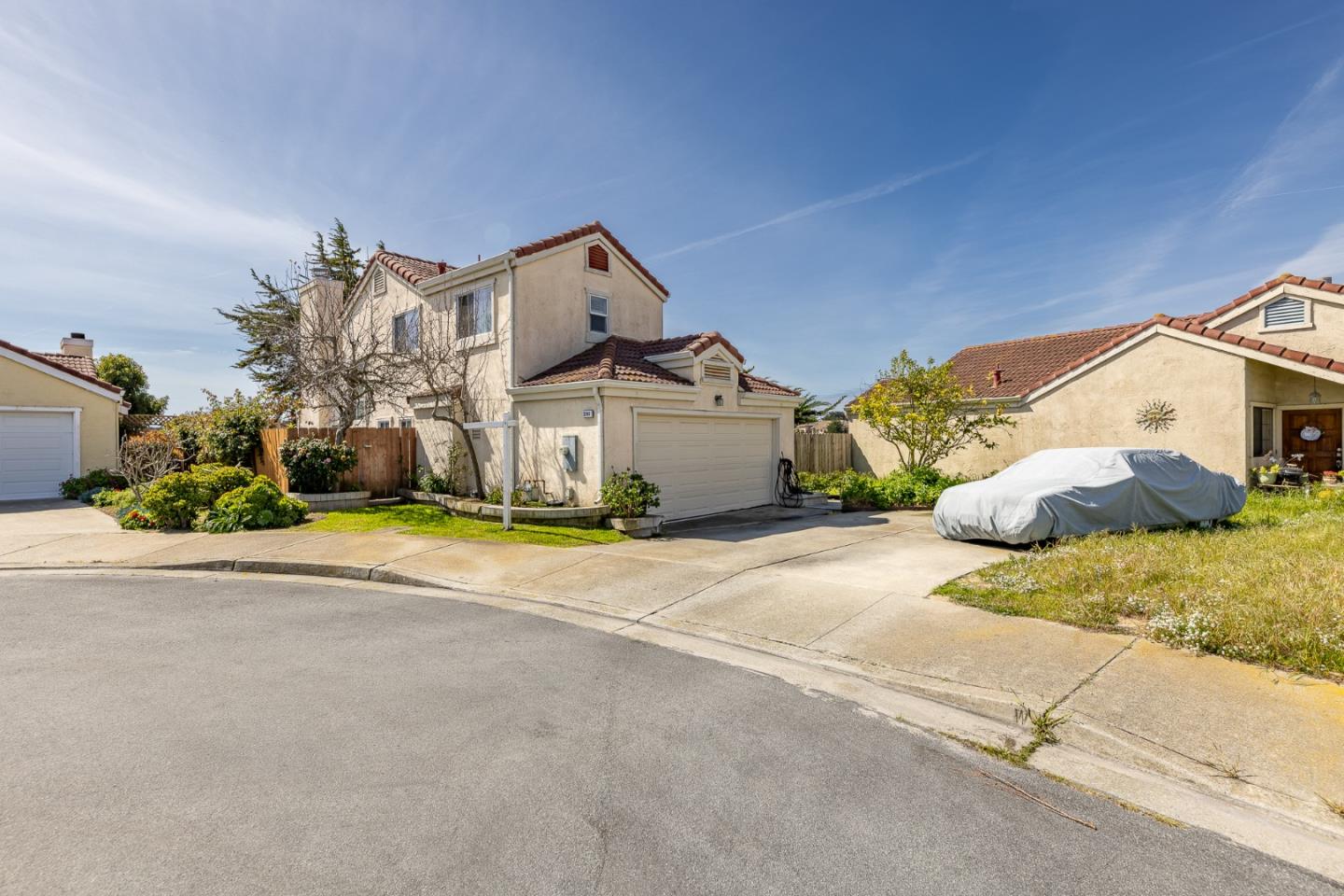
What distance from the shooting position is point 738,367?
49.0 feet

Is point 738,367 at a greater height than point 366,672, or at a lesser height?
greater

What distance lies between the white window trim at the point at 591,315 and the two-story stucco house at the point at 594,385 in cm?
2

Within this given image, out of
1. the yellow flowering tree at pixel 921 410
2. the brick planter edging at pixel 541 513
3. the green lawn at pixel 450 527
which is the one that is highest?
the yellow flowering tree at pixel 921 410

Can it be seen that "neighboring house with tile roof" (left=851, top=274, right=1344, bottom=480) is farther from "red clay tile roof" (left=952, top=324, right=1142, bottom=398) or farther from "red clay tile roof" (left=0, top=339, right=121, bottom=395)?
"red clay tile roof" (left=0, top=339, right=121, bottom=395)

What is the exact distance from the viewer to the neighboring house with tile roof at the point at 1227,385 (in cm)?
1444

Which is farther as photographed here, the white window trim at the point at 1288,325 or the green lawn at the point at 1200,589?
the white window trim at the point at 1288,325

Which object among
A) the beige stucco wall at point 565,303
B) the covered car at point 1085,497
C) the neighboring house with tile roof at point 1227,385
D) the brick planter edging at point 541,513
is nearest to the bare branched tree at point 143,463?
the brick planter edging at point 541,513

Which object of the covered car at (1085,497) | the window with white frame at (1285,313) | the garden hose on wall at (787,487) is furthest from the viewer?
the garden hose on wall at (787,487)

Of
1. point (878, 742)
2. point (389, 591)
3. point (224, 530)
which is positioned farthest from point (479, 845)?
point (224, 530)

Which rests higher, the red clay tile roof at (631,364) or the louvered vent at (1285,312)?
the louvered vent at (1285,312)

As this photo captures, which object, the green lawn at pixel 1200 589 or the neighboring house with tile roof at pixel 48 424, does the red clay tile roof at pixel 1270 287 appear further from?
the neighboring house with tile roof at pixel 48 424

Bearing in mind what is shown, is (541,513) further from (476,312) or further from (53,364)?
(53,364)

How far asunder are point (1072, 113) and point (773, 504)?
10338 millimetres

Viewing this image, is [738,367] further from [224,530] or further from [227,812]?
[227,812]
